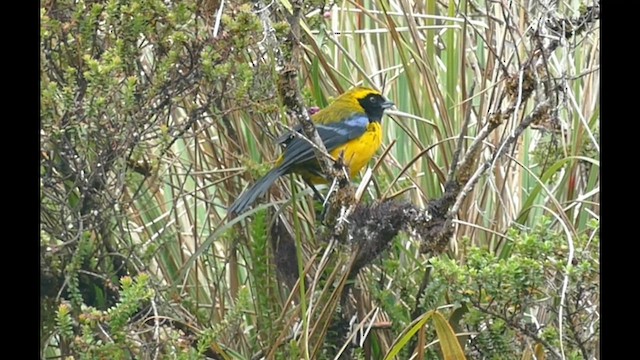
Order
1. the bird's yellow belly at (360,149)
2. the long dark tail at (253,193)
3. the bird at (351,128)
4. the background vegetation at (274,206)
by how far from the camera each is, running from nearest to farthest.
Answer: the background vegetation at (274,206) → the long dark tail at (253,193) → the bird at (351,128) → the bird's yellow belly at (360,149)

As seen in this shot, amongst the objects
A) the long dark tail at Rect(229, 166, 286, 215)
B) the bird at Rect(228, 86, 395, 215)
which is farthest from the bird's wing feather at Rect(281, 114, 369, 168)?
the long dark tail at Rect(229, 166, 286, 215)

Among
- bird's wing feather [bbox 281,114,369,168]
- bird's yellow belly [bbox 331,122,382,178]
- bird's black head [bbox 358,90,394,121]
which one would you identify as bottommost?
bird's yellow belly [bbox 331,122,382,178]

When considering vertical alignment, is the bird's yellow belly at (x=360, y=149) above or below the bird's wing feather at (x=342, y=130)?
below

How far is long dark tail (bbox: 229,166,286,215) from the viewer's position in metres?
2.79

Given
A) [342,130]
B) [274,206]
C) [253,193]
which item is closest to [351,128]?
[342,130]

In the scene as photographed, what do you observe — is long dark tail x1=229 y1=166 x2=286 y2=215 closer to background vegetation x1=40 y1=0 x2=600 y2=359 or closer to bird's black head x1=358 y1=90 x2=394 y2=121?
background vegetation x1=40 y1=0 x2=600 y2=359

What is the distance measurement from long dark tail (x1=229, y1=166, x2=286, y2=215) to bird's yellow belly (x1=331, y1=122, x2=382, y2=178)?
1.34ft

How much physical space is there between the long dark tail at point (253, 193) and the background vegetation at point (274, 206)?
5 cm

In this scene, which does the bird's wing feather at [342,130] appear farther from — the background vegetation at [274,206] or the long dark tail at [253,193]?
the long dark tail at [253,193]

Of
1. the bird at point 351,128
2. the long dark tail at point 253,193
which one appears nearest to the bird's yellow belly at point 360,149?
the bird at point 351,128

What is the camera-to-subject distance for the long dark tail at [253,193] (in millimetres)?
2785

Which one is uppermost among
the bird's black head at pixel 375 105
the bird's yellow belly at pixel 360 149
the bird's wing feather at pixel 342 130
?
the bird's black head at pixel 375 105

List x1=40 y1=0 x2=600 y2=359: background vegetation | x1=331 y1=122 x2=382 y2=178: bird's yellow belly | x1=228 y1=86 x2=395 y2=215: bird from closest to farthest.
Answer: x1=40 y1=0 x2=600 y2=359: background vegetation < x1=228 y1=86 x2=395 y2=215: bird < x1=331 y1=122 x2=382 y2=178: bird's yellow belly

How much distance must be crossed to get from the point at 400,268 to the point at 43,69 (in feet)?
3.64
